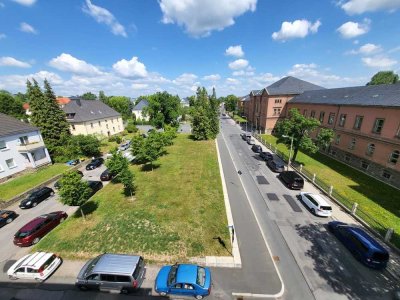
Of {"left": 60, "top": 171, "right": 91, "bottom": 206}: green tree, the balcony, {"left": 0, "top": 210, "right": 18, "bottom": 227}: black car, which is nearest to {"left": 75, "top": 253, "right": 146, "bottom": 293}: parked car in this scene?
{"left": 60, "top": 171, "right": 91, "bottom": 206}: green tree

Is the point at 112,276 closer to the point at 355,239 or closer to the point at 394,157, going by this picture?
the point at 355,239

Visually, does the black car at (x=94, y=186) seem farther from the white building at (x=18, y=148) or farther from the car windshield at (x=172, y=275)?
the car windshield at (x=172, y=275)

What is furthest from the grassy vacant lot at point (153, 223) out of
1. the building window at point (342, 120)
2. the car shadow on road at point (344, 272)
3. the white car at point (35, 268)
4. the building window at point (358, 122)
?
the building window at point (342, 120)

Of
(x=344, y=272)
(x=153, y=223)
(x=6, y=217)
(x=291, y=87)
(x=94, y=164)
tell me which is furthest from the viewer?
(x=291, y=87)

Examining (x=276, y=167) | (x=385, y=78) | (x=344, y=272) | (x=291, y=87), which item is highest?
(x=385, y=78)

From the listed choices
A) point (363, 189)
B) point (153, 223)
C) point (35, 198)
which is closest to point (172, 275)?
point (153, 223)

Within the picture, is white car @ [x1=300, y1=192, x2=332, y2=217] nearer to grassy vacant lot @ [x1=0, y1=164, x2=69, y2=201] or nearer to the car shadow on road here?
the car shadow on road

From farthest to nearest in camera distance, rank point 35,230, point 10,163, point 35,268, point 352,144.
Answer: point 352,144, point 10,163, point 35,230, point 35,268
